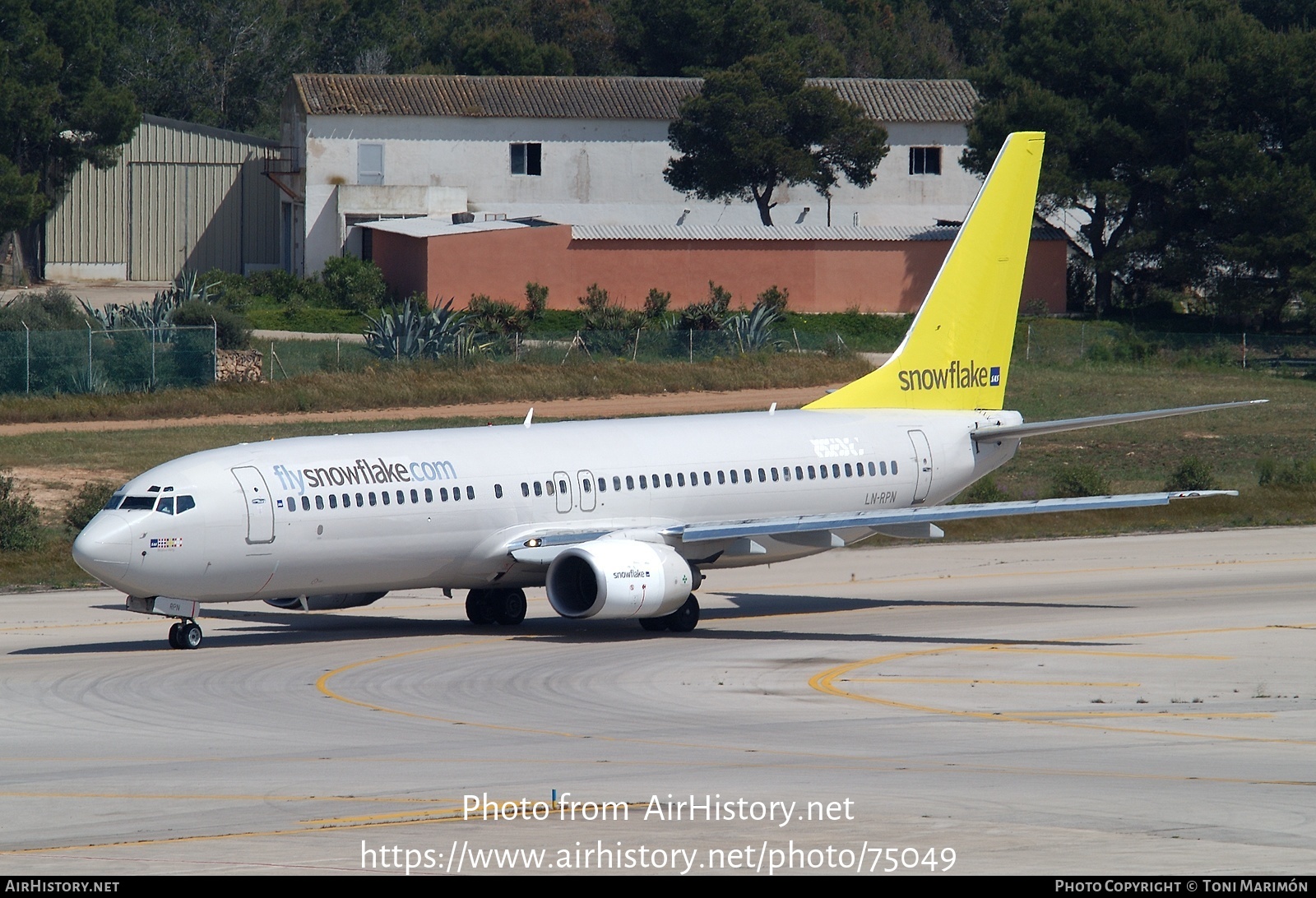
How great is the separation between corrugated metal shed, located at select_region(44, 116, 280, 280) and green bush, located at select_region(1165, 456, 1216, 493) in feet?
236

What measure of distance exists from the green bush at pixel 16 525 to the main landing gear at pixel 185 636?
1305cm

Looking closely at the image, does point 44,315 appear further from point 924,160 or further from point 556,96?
point 924,160

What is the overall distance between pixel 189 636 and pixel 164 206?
280 feet

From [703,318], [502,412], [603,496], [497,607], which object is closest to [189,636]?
[497,607]

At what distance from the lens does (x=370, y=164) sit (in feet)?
344

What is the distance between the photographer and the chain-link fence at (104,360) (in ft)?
215

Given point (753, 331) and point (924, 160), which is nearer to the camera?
A: point (753, 331)

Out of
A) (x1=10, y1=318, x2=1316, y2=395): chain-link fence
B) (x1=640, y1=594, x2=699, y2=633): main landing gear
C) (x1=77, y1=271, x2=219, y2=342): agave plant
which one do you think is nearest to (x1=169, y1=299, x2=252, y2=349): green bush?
(x1=77, y1=271, x2=219, y2=342): agave plant

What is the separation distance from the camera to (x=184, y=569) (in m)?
30.8

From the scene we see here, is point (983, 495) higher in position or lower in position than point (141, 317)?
lower

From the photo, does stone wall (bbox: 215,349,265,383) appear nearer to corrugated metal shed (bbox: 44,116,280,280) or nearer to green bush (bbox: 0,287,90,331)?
green bush (bbox: 0,287,90,331)

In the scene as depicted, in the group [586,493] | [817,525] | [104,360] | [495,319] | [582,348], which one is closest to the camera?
[817,525]

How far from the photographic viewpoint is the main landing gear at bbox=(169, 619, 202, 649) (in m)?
32.2

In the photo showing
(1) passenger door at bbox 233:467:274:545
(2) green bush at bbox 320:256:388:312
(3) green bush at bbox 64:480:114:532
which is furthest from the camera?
(2) green bush at bbox 320:256:388:312
